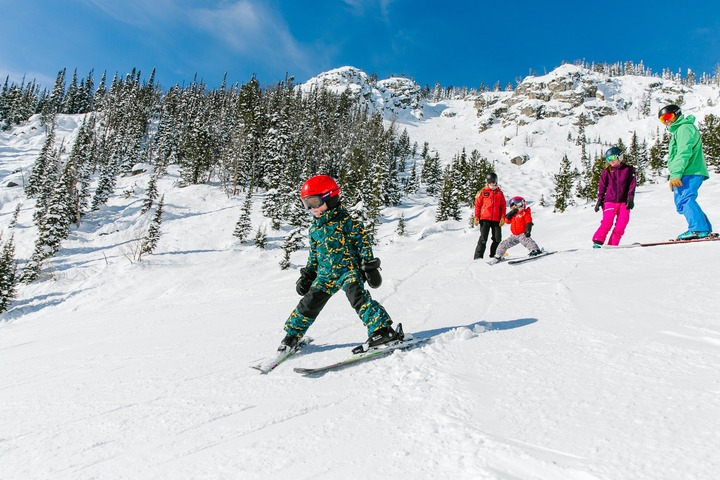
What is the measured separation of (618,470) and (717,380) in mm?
1212

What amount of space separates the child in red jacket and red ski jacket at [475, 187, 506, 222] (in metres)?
0.19

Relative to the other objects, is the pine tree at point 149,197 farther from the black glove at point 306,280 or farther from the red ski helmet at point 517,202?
the black glove at point 306,280

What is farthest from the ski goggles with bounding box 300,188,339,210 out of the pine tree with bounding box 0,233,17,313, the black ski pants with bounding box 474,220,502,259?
the pine tree with bounding box 0,233,17,313

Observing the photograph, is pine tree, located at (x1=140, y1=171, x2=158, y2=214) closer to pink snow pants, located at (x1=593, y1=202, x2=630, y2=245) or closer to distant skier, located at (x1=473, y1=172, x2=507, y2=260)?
distant skier, located at (x1=473, y1=172, x2=507, y2=260)

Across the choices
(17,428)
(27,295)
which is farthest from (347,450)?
(27,295)

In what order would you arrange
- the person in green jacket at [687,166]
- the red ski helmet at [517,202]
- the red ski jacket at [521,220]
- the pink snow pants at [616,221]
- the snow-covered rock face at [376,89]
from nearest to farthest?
1. the person in green jacket at [687,166]
2. the pink snow pants at [616,221]
3. the red ski jacket at [521,220]
4. the red ski helmet at [517,202]
5. the snow-covered rock face at [376,89]

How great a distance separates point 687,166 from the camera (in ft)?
19.1

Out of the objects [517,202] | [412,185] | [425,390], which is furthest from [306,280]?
[412,185]

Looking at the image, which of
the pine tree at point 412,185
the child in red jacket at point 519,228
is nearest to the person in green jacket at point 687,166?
the child in red jacket at point 519,228

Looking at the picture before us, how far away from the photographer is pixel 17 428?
2295 mm

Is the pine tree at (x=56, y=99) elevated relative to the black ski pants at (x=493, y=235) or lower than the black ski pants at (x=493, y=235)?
elevated

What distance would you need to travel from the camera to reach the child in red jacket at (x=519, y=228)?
7.52 m

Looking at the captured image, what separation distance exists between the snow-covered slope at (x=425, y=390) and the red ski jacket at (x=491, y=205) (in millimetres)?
2369

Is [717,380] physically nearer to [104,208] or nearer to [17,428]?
[17,428]
